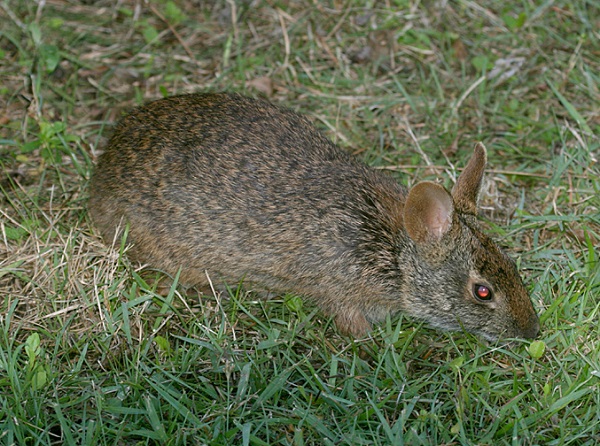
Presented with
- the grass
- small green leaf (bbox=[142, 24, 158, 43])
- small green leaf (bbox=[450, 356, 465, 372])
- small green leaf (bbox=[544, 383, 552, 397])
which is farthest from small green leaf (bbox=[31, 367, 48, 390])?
small green leaf (bbox=[142, 24, 158, 43])

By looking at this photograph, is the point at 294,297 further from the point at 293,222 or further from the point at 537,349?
the point at 537,349

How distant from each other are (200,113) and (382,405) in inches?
88.8

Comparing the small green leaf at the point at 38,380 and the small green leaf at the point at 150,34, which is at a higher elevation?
the small green leaf at the point at 150,34

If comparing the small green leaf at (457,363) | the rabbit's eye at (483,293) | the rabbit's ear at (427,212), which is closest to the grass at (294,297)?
the small green leaf at (457,363)

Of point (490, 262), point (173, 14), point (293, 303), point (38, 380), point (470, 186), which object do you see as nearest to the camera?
point (38, 380)

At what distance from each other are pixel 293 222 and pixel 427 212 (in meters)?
0.85

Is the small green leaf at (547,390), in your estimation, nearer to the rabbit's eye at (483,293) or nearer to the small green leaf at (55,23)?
the rabbit's eye at (483,293)

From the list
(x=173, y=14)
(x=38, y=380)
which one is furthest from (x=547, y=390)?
(x=173, y=14)

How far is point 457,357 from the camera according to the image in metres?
4.78

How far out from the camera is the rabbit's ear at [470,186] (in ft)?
15.5

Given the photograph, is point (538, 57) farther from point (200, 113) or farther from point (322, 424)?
point (322, 424)

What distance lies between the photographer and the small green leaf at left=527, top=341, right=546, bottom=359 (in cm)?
452

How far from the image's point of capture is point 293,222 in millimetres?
4895

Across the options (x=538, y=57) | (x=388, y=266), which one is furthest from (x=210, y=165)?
(x=538, y=57)
